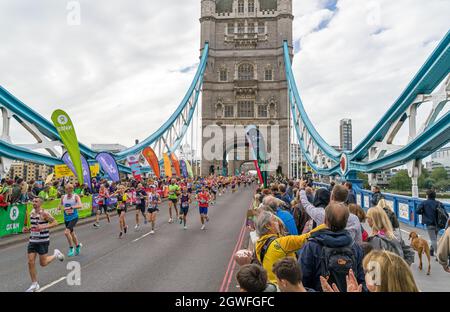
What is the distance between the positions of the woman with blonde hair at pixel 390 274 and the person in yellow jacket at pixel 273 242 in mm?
879

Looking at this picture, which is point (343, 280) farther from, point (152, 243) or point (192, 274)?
point (152, 243)

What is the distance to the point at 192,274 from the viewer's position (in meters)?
7.23

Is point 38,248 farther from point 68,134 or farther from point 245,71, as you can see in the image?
point 245,71

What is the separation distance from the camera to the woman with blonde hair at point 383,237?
A: 4172 millimetres

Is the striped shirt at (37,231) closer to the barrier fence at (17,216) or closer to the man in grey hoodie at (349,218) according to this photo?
the man in grey hoodie at (349,218)

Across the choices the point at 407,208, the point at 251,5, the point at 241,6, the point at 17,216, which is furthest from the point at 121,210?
the point at 251,5

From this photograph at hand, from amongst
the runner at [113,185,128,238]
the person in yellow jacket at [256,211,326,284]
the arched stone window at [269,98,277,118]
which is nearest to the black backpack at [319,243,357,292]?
the person in yellow jacket at [256,211,326,284]

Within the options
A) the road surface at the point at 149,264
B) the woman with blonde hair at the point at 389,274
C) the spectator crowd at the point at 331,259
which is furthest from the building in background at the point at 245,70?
the woman with blonde hair at the point at 389,274

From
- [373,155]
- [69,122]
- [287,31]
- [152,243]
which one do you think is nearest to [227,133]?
[287,31]

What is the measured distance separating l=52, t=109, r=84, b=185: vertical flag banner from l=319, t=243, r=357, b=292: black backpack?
15691 millimetres

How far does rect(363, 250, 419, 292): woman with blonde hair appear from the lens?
2314 millimetres

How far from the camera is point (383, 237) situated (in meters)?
4.23

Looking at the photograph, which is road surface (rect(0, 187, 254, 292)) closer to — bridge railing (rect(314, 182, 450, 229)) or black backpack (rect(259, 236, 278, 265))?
black backpack (rect(259, 236, 278, 265))

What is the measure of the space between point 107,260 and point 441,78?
51.8ft
